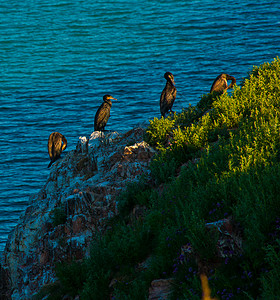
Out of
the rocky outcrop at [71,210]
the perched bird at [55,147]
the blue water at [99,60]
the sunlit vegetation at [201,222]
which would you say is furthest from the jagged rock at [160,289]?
the blue water at [99,60]

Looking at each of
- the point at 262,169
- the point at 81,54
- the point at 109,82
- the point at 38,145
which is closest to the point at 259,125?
the point at 262,169

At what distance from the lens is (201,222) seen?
6.80m

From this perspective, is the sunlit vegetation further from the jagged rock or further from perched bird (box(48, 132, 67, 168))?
perched bird (box(48, 132, 67, 168))

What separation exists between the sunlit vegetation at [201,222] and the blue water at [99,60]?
22.9ft

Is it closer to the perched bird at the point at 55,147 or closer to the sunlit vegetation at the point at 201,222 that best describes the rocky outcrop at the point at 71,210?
the sunlit vegetation at the point at 201,222

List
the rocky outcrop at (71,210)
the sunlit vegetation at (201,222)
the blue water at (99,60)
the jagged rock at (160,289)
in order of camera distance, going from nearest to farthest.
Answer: the sunlit vegetation at (201,222)
the jagged rock at (160,289)
the rocky outcrop at (71,210)
the blue water at (99,60)

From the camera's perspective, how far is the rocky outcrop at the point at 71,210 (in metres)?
11.4

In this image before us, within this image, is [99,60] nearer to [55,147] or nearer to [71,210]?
[55,147]

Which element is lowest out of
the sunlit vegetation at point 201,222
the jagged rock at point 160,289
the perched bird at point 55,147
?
the jagged rock at point 160,289

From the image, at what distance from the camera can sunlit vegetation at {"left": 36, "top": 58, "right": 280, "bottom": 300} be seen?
623cm

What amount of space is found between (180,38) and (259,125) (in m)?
36.1

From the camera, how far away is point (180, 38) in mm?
44969

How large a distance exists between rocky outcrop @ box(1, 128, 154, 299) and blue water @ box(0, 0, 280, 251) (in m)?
4.06

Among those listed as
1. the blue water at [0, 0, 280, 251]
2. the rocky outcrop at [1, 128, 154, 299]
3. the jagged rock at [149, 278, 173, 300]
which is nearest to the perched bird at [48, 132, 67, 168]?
the rocky outcrop at [1, 128, 154, 299]
